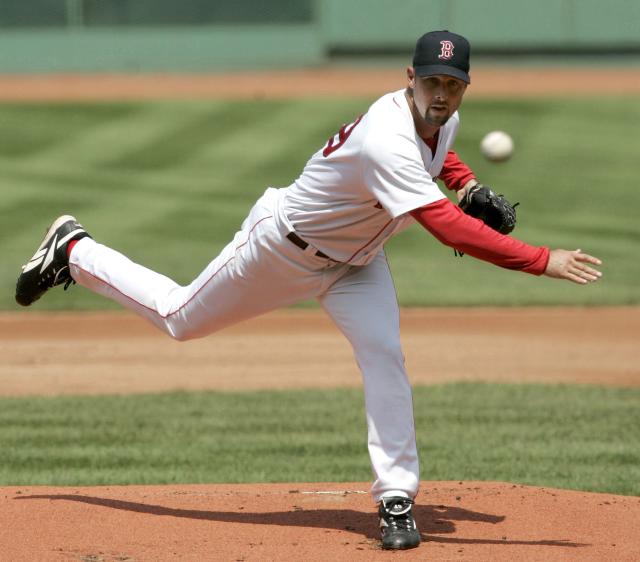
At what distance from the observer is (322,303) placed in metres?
5.64

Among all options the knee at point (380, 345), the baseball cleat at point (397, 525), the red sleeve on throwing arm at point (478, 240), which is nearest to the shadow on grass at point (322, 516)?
the baseball cleat at point (397, 525)

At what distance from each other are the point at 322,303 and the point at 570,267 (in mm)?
1168

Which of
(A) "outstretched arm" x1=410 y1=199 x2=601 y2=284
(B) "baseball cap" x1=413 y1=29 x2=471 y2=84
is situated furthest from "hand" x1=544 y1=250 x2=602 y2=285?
(B) "baseball cap" x1=413 y1=29 x2=471 y2=84

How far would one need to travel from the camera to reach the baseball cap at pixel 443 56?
201 inches

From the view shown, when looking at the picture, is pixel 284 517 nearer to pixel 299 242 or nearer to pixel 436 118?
pixel 299 242

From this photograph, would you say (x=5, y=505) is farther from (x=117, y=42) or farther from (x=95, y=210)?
(x=117, y=42)

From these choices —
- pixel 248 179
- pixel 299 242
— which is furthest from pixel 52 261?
pixel 248 179

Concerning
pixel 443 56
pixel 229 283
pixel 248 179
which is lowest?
pixel 229 283

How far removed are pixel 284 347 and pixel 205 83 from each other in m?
17.0

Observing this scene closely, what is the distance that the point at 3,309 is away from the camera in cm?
1345

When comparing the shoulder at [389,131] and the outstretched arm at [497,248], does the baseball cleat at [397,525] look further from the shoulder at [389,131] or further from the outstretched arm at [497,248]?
the shoulder at [389,131]

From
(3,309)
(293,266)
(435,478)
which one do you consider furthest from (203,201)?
(293,266)

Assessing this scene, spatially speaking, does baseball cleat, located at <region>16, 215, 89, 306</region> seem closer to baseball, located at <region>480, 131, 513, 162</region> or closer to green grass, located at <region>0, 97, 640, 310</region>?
green grass, located at <region>0, 97, 640, 310</region>

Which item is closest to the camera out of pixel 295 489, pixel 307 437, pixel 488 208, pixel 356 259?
pixel 356 259
